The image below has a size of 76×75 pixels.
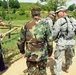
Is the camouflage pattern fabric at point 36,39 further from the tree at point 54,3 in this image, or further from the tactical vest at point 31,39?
the tree at point 54,3

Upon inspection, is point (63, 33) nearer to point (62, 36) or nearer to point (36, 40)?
point (62, 36)

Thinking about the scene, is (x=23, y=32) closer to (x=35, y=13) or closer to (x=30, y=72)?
(x=35, y=13)

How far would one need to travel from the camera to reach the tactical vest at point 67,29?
5.86 m

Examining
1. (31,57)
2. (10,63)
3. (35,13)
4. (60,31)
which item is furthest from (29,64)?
(10,63)

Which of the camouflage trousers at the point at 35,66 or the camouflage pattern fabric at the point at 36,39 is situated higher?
the camouflage pattern fabric at the point at 36,39

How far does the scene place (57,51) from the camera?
6.12 m

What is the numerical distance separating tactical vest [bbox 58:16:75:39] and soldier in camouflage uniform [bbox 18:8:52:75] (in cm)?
112

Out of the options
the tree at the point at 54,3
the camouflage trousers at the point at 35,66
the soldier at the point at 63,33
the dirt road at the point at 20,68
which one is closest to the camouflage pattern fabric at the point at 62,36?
the soldier at the point at 63,33

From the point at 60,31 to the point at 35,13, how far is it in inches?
60.4

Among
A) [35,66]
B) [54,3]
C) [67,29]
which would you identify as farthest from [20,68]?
[54,3]

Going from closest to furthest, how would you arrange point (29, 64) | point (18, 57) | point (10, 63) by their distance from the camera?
1. point (29, 64)
2. point (10, 63)
3. point (18, 57)

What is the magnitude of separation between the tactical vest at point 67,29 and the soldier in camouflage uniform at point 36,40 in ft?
3.68

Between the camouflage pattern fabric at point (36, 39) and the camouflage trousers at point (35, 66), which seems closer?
the camouflage pattern fabric at point (36, 39)

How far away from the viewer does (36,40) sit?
15.2 feet
